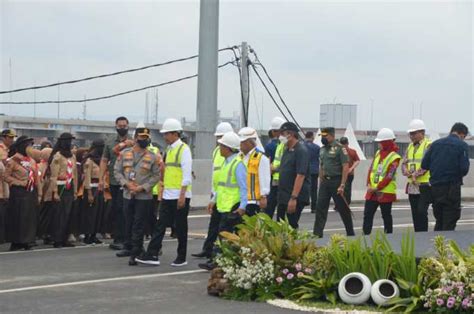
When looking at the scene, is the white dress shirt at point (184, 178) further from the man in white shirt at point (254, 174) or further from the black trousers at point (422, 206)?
the black trousers at point (422, 206)

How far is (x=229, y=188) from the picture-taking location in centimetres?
1130

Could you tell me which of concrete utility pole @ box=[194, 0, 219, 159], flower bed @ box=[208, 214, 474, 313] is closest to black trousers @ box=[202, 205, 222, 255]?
flower bed @ box=[208, 214, 474, 313]

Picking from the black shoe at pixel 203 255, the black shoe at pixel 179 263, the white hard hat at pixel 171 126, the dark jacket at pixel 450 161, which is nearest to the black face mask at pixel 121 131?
the white hard hat at pixel 171 126

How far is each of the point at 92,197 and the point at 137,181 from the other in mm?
3054

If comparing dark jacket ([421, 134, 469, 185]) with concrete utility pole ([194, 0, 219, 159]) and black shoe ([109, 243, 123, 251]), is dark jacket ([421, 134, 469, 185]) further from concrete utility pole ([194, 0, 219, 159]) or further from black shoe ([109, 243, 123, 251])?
concrete utility pole ([194, 0, 219, 159])

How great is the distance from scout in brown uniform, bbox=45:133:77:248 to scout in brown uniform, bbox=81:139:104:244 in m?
0.37

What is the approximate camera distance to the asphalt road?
28.9 ft

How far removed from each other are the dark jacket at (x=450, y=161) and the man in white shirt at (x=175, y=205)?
3.71 metres

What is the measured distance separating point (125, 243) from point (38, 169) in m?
2.29

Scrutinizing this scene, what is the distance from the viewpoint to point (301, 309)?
8.58 meters

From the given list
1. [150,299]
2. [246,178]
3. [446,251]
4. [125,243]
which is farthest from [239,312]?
[125,243]

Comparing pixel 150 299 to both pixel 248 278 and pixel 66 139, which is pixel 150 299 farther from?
pixel 66 139

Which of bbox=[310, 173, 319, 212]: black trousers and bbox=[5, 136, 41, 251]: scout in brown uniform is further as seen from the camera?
bbox=[310, 173, 319, 212]: black trousers

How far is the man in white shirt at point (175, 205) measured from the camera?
1186 cm
